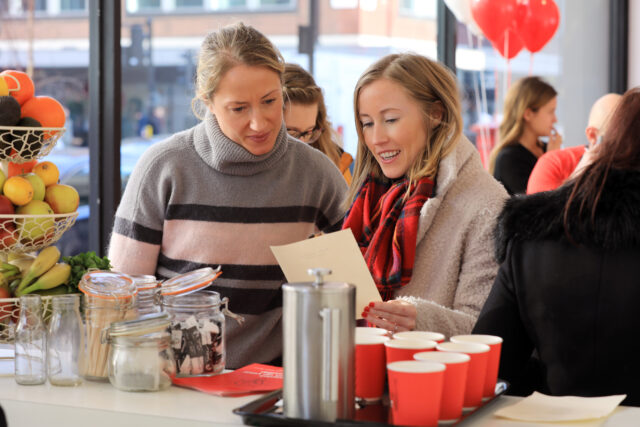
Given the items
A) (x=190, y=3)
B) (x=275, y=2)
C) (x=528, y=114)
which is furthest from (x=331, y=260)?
(x=275, y=2)

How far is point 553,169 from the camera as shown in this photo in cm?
388

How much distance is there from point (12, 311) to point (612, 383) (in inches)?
46.1

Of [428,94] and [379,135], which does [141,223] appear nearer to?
[379,135]

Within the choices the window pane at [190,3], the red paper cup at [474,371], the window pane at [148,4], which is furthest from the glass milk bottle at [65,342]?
the window pane at [190,3]

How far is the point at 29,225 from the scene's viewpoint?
1545 mm

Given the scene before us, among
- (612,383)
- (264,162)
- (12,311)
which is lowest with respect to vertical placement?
(612,383)

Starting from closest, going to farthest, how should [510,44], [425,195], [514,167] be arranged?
[425,195]
[514,167]
[510,44]

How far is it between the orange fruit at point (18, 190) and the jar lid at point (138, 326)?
0.39 meters

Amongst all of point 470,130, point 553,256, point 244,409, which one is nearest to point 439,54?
point 470,130

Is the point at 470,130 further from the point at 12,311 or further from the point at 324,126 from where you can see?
the point at 12,311

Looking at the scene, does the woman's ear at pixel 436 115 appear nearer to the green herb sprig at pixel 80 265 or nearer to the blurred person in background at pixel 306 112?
the blurred person in background at pixel 306 112

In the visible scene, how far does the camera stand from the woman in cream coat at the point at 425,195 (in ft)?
5.90

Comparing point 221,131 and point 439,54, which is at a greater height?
point 439,54

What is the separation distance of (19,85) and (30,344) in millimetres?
529
